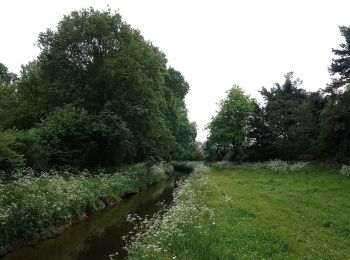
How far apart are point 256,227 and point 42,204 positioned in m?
9.92

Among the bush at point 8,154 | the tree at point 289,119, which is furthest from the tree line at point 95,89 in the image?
the tree at point 289,119

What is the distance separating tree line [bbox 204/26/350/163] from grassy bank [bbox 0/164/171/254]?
2082 cm

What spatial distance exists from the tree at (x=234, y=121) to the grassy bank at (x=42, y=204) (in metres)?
34.7

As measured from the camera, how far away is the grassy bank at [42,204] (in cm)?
1487

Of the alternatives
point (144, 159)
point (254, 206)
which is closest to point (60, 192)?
point (254, 206)

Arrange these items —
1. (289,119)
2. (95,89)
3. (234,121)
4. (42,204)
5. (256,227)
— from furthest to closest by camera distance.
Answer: (234,121), (289,119), (95,89), (42,204), (256,227)

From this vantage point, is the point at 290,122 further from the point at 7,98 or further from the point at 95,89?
the point at 7,98

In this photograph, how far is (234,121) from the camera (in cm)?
6056

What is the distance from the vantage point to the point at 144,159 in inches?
2096

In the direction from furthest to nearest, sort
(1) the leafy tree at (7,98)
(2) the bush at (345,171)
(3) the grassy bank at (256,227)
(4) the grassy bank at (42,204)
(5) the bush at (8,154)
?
(1) the leafy tree at (7,98)
(2) the bush at (345,171)
(5) the bush at (8,154)
(4) the grassy bank at (42,204)
(3) the grassy bank at (256,227)

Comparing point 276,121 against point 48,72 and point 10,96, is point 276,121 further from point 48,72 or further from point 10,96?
point 10,96

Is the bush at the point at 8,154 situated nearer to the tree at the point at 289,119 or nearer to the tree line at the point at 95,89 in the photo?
the tree line at the point at 95,89

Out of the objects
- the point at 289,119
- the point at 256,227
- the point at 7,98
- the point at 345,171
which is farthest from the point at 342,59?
the point at 7,98

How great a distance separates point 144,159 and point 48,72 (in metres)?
20.4
